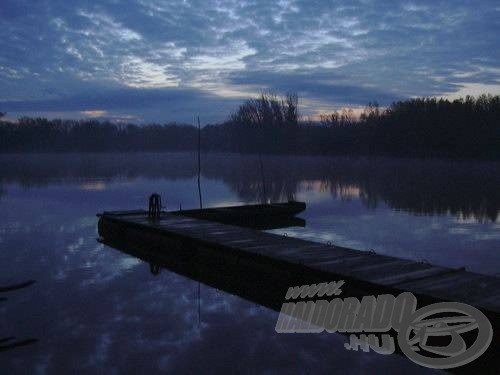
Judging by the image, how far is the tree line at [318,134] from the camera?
252 ft

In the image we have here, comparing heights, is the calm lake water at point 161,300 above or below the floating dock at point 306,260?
below

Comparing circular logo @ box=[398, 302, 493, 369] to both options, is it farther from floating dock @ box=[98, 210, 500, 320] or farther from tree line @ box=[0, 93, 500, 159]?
tree line @ box=[0, 93, 500, 159]

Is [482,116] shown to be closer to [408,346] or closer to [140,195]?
[140,195]

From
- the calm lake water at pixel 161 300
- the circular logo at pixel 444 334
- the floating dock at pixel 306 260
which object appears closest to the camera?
the circular logo at pixel 444 334

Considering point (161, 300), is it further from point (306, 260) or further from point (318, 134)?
point (318, 134)

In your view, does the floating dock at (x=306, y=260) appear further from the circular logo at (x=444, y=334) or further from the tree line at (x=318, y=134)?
the tree line at (x=318, y=134)

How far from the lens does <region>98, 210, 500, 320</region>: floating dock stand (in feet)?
24.9

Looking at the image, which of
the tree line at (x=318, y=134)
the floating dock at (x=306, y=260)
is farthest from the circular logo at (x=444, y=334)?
the tree line at (x=318, y=134)

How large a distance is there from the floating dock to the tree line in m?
68.1

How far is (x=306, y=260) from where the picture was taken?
9672mm

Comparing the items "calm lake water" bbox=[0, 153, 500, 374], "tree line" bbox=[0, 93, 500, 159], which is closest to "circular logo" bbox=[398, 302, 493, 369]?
"calm lake water" bbox=[0, 153, 500, 374]

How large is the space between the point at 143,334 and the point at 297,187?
101ft

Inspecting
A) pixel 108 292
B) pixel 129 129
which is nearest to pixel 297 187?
pixel 108 292

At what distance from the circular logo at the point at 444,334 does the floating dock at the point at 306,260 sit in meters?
0.16
